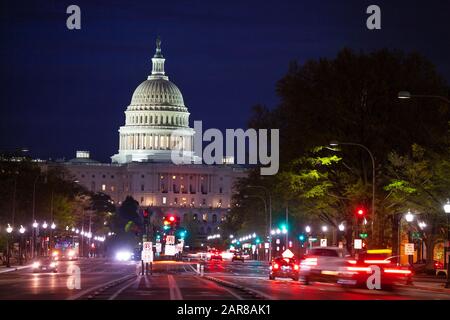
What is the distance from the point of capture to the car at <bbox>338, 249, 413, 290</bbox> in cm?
5184

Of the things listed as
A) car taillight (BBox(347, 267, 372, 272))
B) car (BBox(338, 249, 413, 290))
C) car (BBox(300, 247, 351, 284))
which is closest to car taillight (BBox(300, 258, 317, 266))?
car (BBox(300, 247, 351, 284))

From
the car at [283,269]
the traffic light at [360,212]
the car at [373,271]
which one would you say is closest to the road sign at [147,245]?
the car at [283,269]

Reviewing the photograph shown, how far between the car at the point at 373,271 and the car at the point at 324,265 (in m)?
2.07

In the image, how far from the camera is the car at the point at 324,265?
189ft

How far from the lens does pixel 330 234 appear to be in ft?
442

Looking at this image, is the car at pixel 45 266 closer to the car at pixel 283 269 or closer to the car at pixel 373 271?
the car at pixel 283 269

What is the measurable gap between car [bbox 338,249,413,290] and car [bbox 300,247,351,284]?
81.4 inches

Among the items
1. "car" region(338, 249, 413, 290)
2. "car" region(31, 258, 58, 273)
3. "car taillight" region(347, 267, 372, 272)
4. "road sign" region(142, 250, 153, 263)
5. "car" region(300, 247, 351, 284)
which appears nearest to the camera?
"car" region(338, 249, 413, 290)

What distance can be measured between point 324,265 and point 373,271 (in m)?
6.62

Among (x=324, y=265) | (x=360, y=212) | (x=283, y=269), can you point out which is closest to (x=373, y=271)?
(x=324, y=265)

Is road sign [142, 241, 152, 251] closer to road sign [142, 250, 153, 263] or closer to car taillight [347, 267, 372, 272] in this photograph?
road sign [142, 250, 153, 263]
